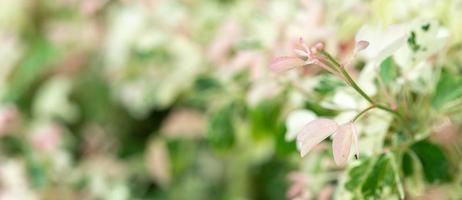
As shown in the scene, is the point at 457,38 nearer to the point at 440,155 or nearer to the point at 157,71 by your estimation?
the point at 440,155

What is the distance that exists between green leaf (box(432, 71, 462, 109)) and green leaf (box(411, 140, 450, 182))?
0.05 m

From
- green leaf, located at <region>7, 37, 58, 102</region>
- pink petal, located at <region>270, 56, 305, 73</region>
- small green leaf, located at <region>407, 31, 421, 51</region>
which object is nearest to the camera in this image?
pink petal, located at <region>270, 56, 305, 73</region>

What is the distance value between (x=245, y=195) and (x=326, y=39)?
454 millimetres

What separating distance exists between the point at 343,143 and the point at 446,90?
0.52 feet

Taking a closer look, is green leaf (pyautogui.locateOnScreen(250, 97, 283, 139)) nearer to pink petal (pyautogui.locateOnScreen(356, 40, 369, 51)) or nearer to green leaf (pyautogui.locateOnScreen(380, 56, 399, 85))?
green leaf (pyautogui.locateOnScreen(380, 56, 399, 85))

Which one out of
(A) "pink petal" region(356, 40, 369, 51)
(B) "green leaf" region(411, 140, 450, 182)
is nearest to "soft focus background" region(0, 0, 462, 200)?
(B) "green leaf" region(411, 140, 450, 182)

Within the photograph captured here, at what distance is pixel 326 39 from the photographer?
0.76m

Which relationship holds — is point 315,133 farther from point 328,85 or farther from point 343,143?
point 328,85

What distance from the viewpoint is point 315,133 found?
0.48 m

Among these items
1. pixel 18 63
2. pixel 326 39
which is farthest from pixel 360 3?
pixel 18 63

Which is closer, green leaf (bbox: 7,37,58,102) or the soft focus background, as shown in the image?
the soft focus background

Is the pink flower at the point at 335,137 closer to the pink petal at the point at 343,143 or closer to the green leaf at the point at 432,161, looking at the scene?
the pink petal at the point at 343,143

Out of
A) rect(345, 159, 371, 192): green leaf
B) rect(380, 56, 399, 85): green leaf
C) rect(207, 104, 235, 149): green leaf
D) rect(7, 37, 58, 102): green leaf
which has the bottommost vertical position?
rect(345, 159, 371, 192): green leaf

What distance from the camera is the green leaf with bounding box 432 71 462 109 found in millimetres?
570
